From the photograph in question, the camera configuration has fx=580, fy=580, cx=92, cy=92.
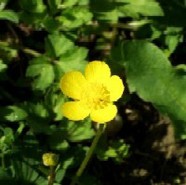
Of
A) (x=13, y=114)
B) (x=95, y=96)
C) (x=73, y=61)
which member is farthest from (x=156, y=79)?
(x=13, y=114)

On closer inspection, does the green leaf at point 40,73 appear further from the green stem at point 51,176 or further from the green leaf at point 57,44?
the green stem at point 51,176

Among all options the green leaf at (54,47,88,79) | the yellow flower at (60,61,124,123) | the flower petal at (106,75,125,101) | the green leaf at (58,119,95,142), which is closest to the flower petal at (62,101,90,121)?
the yellow flower at (60,61,124,123)

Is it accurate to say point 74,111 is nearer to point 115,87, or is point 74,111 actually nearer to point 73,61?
point 115,87

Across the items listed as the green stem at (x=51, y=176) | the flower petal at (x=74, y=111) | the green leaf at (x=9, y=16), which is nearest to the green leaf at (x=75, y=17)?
the green leaf at (x=9, y=16)

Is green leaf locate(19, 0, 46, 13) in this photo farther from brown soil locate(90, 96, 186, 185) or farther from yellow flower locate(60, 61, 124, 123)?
brown soil locate(90, 96, 186, 185)

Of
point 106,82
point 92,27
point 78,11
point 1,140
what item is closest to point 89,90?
point 106,82

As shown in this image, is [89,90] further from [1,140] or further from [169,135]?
[169,135]

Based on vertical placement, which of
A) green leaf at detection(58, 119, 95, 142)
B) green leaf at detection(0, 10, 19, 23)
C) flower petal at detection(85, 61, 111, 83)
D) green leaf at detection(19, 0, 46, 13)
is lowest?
green leaf at detection(58, 119, 95, 142)
